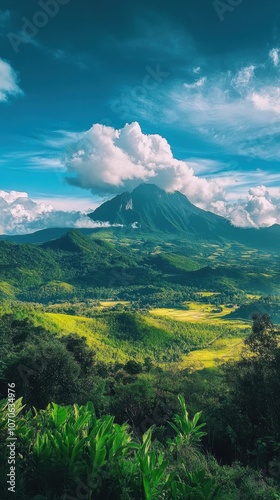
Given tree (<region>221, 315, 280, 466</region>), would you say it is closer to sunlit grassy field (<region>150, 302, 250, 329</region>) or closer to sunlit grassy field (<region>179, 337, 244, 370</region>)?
sunlit grassy field (<region>179, 337, 244, 370</region>)

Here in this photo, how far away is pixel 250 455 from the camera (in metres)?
18.4

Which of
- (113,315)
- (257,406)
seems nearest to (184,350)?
(113,315)

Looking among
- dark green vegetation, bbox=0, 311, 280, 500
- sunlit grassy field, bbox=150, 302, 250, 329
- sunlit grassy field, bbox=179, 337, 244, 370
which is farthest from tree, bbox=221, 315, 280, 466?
sunlit grassy field, bbox=150, 302, 250, 329

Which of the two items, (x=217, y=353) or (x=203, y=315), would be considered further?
(x=203, y=315)

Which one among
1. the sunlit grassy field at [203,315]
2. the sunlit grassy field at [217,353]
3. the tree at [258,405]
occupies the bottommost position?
the sunlit grassy field at [203,315]

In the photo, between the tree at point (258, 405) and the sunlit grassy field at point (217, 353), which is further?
the sunlit grassy field at point (217, 353)

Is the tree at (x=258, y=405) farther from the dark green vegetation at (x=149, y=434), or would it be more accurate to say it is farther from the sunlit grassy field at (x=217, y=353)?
the sunlit grassy field at (x=217, y=353)

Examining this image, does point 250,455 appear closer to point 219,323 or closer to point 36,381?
point 36,381

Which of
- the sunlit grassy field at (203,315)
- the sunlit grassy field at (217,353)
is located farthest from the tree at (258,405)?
the sunlit grassy field at (203,315)

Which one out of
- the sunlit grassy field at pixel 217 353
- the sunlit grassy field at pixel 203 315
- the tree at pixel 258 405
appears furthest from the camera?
the sunlit grassy field at pixel 203 315

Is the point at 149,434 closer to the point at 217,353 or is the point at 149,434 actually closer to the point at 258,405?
the point at 258,405

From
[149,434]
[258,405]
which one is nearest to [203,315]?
[258,405]

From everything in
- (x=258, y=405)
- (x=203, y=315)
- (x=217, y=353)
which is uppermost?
(x=258, y=405)

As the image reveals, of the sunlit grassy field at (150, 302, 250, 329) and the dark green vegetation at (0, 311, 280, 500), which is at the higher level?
the dark green vegetation at (0, 311, 280, 500)
